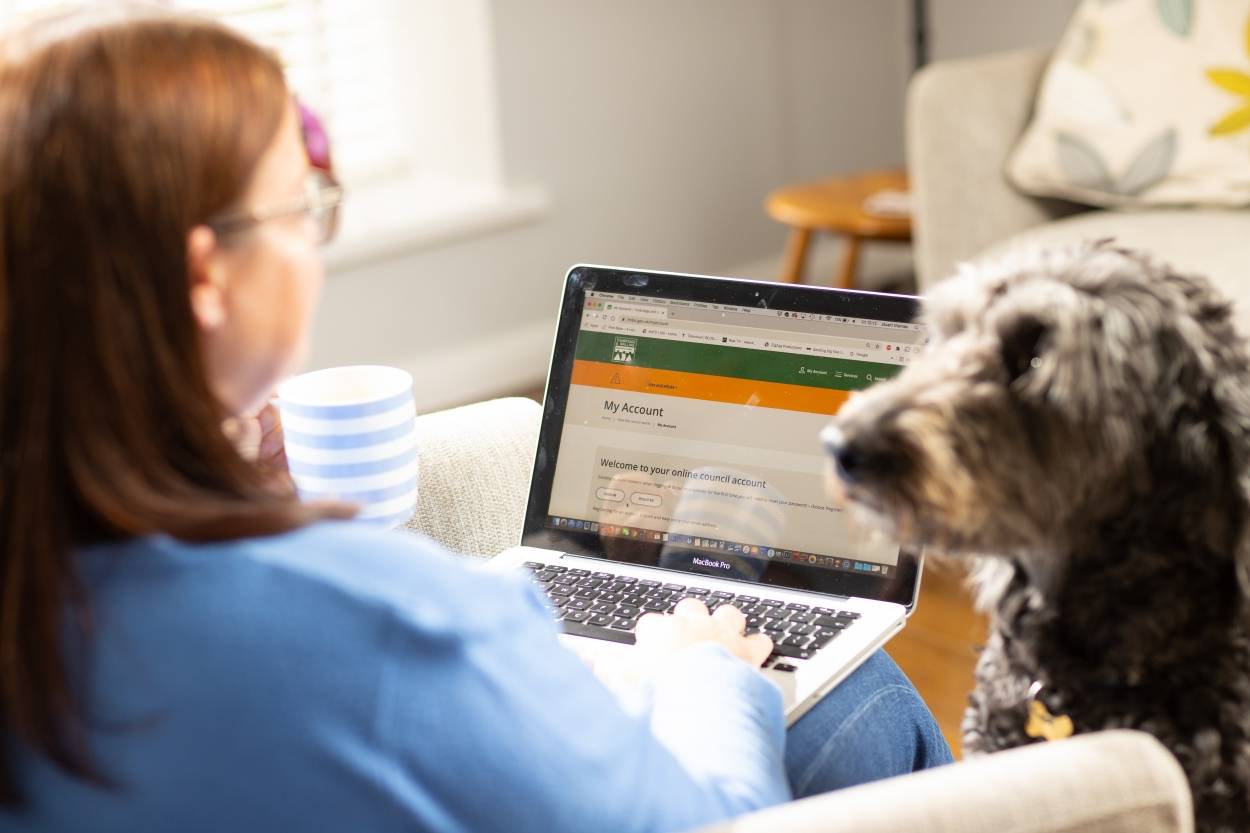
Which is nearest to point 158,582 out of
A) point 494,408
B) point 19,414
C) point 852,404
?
point 19,414

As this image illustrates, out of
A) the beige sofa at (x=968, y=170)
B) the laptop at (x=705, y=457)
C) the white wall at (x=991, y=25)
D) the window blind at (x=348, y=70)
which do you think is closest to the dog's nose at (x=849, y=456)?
the laptop at (x=705, y=457)

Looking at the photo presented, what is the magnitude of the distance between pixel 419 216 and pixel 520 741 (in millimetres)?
2650

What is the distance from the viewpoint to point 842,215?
117 inches

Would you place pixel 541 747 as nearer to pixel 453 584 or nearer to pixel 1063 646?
pixel 453 584

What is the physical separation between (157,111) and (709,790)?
46cm

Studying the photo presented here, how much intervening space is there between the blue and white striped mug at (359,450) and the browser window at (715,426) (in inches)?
6.1

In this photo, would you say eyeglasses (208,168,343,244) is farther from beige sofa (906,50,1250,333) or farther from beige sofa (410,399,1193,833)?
beige sofa (906,50,1250,333)

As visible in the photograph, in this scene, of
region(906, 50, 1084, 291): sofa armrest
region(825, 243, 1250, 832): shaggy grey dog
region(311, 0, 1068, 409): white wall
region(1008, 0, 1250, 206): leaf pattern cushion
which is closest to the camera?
region(825, 243, 1250, 832): shaggy grey dog

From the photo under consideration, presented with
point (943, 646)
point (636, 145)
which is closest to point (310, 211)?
point (943, 646)

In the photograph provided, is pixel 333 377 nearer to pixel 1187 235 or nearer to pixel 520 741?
pixel 520 741

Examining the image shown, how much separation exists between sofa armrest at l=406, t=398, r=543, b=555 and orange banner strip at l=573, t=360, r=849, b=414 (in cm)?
13

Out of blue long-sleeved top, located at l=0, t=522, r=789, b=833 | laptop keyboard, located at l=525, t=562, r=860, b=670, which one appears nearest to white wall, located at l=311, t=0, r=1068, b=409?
laptop keyboard, located at l=525, t=562, r=860, b=670

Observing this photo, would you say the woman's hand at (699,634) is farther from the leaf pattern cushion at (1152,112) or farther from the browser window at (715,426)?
the leaf pattern cushion at (1152,112)

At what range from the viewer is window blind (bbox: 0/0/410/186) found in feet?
10.2
